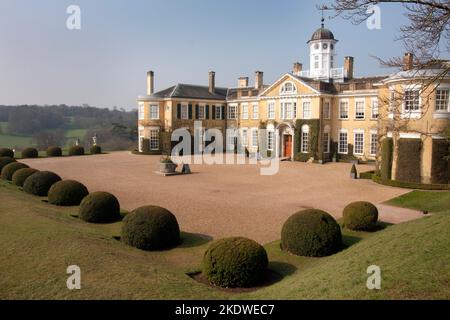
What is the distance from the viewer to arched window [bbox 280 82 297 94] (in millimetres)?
35537

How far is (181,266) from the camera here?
998cm

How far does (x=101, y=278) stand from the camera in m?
7.78

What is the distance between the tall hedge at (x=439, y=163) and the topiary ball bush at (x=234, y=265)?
1675cm

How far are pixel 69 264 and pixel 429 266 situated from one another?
7399mm

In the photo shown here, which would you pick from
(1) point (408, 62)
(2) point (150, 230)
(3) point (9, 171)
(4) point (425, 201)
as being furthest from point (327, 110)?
(2) point (150, 230)

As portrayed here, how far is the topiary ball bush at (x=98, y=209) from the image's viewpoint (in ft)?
45.3

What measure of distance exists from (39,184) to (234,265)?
1276cm

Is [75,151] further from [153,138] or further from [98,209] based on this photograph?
[98,209]

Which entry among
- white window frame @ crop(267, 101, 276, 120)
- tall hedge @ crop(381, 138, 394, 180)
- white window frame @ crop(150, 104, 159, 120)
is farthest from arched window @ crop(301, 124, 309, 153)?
white window frame @ crop(150, 104, 159, 120)

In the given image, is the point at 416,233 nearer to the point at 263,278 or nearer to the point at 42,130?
the point at 263,278

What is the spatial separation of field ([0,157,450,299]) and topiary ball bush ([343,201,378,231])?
99cm

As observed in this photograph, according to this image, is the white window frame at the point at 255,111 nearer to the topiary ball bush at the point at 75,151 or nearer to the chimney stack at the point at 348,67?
the chimney stack at the point at 348,67

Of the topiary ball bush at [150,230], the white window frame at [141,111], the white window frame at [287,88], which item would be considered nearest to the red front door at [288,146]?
the white window frame at [287,88]
